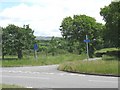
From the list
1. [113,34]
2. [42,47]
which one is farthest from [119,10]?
[42,47]

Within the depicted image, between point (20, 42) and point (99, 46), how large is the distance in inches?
829

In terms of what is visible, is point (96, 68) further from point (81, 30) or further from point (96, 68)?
point (81, 30)

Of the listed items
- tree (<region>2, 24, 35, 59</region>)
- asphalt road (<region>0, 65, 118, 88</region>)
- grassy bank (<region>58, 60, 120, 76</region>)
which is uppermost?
tree (<region>2, 24, 35, 59</region>)

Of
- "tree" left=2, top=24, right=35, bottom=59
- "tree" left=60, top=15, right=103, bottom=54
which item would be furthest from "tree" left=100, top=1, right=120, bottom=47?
"tree" left=2, top=24, right=35, bottom=59

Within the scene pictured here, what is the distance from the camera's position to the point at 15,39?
6062cm

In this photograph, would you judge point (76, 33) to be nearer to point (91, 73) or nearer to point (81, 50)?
point (81, 50)

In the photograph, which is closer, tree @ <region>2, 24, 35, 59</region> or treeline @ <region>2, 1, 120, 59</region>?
treeline @ <region>2, 1, 120, 59</region>

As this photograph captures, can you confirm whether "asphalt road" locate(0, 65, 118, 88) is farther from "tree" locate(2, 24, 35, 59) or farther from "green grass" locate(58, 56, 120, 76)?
"tree" locate(2, 24, 35, 59)

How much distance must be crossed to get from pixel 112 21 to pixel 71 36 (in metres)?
23.8

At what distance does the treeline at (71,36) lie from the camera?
1975 inches

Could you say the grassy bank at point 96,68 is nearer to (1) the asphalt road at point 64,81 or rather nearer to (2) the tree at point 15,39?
(1) the asphalt road at point 64,81

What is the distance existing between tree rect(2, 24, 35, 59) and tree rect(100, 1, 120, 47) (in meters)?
17.4

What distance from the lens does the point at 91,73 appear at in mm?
25391

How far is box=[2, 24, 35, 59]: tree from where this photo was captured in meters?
60.7
